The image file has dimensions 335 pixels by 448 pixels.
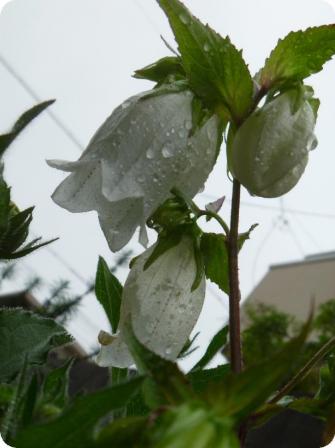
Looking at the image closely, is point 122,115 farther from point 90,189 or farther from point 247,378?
point 247,378

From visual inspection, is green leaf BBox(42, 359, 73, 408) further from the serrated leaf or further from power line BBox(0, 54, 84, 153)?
power line BBox(0, 54, 84, 153)

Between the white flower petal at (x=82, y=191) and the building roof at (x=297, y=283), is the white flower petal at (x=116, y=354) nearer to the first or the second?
the white flower petal at (x=82, y=191)

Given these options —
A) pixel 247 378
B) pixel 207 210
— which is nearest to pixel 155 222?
pixel 207 210

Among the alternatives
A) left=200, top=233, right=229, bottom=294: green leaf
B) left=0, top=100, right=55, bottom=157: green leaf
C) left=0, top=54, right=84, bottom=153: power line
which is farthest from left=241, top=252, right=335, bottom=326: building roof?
left=0, top=100, right=55, bottom=157: green leaf

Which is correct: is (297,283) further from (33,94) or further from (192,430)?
(192,430)

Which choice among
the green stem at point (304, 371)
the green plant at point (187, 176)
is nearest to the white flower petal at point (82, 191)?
the green plant at point (187, 176)
